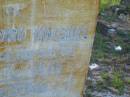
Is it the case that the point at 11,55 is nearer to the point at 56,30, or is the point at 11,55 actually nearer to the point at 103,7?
the point at 56,30

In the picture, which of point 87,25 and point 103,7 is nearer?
point 87,25

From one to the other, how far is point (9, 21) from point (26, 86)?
683mm

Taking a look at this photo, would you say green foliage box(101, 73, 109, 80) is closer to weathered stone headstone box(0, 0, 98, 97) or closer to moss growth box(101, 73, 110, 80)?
moss growth box(101, 73, 110, 80)

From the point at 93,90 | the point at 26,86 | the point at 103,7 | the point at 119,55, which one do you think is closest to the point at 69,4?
the point at 26,86

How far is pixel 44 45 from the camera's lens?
11.3 ft

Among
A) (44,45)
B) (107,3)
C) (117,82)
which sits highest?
(44,45)

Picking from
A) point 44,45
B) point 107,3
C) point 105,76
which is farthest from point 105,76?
point 107,3

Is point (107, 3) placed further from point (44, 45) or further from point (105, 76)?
point (44, 45)

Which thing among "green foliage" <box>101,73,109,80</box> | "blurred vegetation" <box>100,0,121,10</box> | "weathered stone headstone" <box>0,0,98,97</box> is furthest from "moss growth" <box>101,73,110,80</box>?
"blurred vegetation" <box>100,0,121,10</box>

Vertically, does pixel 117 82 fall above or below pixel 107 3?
below

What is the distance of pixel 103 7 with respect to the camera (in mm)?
7914

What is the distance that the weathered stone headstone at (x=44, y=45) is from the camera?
3.26 metres

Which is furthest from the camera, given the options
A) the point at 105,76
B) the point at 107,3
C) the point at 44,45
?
the point at 107,3

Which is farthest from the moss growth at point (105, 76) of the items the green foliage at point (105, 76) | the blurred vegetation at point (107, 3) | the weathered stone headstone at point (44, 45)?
the blurred vegetation at point (107, 3)
